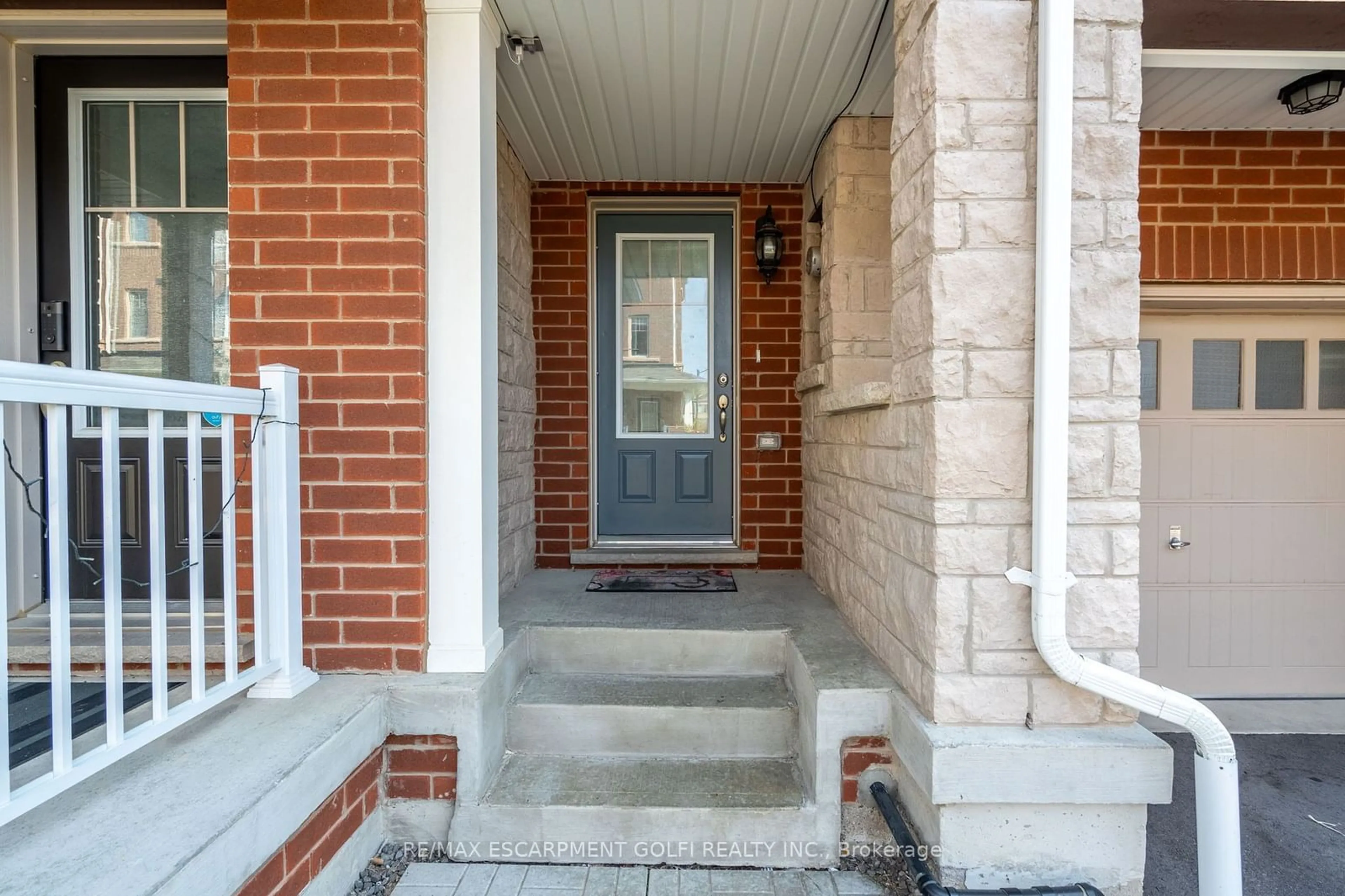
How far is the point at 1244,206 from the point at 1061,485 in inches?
96.2

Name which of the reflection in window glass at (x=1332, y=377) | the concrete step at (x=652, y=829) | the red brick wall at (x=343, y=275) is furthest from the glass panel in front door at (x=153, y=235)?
Answer: the reflection in window glass at (x=1332, y=377)

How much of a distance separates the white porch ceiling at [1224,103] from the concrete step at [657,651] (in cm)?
260

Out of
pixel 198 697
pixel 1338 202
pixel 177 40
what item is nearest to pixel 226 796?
pixel 198 697

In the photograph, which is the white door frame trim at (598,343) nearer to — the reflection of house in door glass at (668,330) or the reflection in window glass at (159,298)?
the reflection of house in door glass at (668,330)

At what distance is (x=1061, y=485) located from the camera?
1716 mm

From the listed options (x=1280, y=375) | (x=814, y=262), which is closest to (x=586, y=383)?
(x=814, y=262)

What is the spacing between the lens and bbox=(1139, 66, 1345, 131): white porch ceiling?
8.38ft

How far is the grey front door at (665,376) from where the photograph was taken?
394cm

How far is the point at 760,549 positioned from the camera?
12.8 ft

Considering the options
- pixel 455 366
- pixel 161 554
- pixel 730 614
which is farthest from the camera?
pixel 730 614

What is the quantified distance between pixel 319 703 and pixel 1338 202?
184 inches

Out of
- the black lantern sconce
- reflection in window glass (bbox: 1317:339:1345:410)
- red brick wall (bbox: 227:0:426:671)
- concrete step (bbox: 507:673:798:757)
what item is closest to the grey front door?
the black lantern sconce

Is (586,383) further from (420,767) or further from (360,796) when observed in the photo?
(360,796)

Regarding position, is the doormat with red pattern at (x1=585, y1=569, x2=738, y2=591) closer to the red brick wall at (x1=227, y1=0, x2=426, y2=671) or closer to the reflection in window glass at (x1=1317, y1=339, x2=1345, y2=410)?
the red brick wall at (x1=227, y1=0, x2=426, y2=671)
